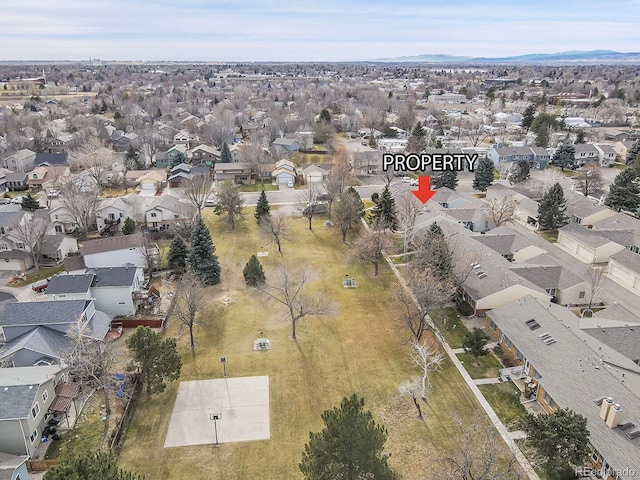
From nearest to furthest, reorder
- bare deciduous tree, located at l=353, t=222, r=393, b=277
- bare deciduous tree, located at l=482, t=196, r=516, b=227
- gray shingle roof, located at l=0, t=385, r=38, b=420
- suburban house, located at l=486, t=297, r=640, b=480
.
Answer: suburban house, located at l=486, t=297, r=640, b=480
gray shingle roof, located at l=0, t=385, r=38, b=420
bare deciduous tree, located at l=353, t=222, r=393, b=277
bare deciduous tree, located at l=482, t=196, r=516, b=227

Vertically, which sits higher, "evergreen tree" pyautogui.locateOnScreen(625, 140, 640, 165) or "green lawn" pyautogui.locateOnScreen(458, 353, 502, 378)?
"evergreen tree" pyautogui.locateOnScreen(625, 140, 640, 165)

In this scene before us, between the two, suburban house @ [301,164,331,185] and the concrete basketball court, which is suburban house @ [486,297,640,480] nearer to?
the concrete basketball court

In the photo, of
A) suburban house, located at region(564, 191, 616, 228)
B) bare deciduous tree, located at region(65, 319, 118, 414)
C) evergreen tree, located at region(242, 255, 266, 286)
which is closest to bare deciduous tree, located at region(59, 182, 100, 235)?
evergreen tree, located at region(242, 255, 266, 286)

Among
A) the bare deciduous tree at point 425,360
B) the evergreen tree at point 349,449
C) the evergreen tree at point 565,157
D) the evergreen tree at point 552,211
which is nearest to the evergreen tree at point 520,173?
the evergreen tree at point 565,157

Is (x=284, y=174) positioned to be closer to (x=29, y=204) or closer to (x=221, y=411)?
(x=29, y=204)

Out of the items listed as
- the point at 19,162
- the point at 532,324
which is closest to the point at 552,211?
the point at 532,324

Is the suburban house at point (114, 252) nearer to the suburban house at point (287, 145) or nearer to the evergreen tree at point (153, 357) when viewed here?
the evergreen tree at point (153, 357)

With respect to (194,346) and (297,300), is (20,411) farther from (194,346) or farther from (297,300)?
(297,300)
